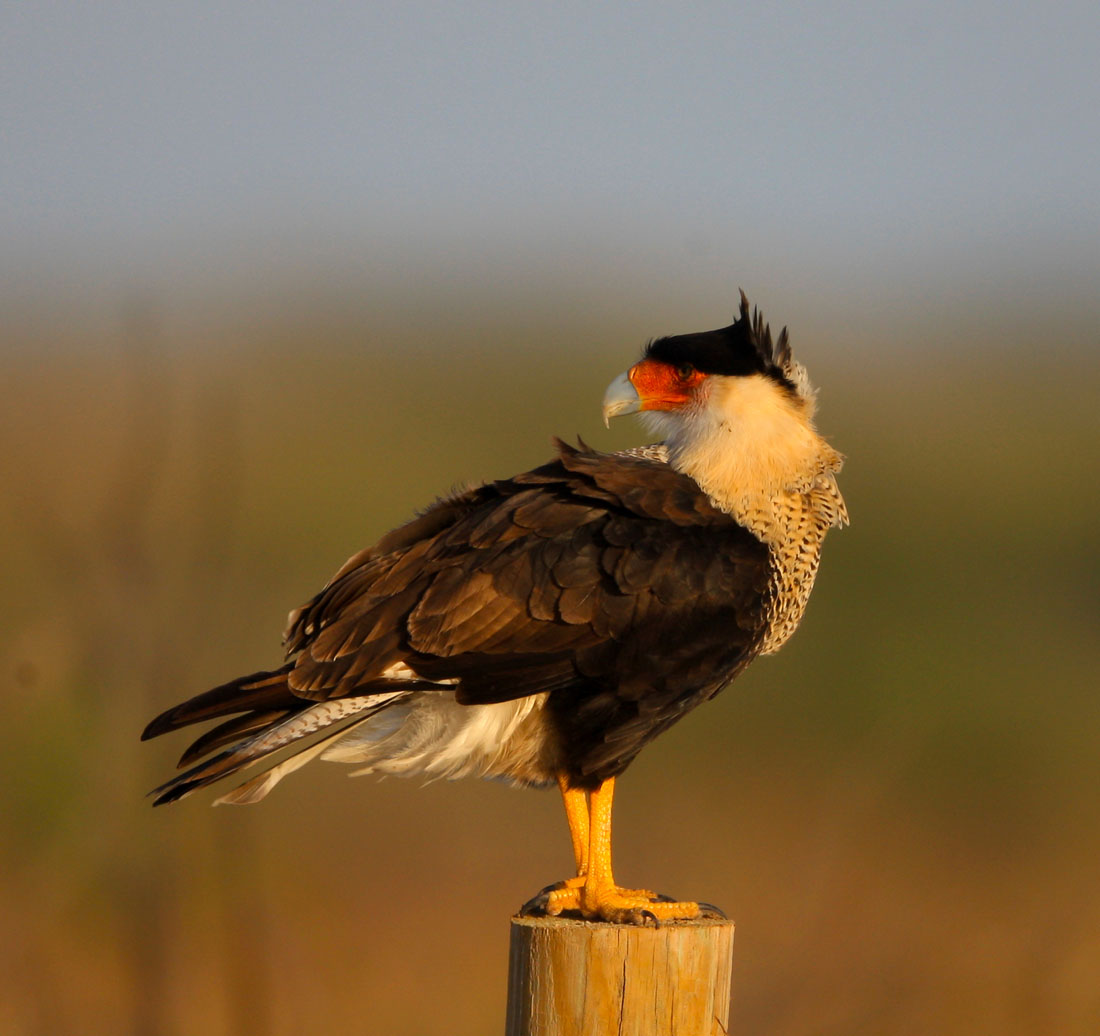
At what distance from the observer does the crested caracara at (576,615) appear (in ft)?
12.2

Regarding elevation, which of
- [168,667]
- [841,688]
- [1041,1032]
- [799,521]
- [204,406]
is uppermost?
[204,406]

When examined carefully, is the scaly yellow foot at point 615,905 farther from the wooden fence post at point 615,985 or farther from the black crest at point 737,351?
the black crest at point 737,351

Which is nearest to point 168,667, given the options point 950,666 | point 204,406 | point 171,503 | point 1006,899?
point 204,406

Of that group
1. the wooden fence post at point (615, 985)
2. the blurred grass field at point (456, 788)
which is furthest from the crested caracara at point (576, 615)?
the blurred grass field at point (456, 788)

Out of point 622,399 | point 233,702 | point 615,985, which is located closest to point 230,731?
point 233,702

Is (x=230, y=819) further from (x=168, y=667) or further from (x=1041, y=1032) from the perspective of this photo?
(x=1041, y=1032)

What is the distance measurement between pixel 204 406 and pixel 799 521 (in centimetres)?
201

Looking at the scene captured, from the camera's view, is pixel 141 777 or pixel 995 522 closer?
pixel 141 777

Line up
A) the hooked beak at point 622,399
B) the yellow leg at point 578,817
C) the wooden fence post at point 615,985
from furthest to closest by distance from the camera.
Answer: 1. the hooked beak at point 622,399
2. the yellow leg at point 578,817
3. the wooden fence post at point 615,985

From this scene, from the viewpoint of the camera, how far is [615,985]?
3.21 meters

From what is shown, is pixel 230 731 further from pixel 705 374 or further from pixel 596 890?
pixel 705 374

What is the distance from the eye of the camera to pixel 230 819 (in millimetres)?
5879

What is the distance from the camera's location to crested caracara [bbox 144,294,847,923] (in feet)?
12.2

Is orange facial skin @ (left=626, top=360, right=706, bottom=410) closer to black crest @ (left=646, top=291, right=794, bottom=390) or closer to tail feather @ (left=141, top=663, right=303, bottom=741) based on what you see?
black crest @ (left=646, top=291, right=794, bottom=390)
